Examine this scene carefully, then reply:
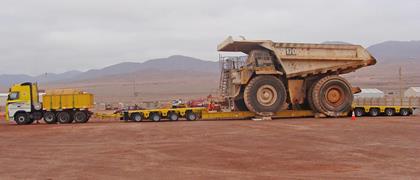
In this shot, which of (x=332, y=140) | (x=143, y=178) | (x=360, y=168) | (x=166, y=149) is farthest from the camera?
(x=332, y=140)

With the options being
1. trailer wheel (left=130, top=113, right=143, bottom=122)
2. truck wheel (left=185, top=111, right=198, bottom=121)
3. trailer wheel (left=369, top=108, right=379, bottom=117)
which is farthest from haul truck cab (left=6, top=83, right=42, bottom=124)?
trailer wheel (left=369, top=108, right=379, bottom=117)

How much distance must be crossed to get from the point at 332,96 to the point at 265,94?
409 cm

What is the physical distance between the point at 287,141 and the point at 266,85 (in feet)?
36.4

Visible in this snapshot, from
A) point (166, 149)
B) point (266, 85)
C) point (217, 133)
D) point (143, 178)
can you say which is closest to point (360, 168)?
point (143, 178)

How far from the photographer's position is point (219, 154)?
14.1 metres

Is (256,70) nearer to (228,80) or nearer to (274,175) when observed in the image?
(228,80)

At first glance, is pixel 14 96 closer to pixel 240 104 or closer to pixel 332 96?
pixel 240 104

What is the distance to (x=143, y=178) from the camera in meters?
10.7

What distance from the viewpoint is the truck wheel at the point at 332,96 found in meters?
28.3

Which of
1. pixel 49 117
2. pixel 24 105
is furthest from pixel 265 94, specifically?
pixel 24 105

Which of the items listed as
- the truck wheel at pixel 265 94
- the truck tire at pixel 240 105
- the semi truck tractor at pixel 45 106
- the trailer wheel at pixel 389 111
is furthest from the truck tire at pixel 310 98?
the semi truck tractor at pixel 45 106

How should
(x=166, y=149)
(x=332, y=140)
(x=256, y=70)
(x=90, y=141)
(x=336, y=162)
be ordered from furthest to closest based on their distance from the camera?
(x=256, y=70) → (x=90, y=141) → (x=332, y=140) → (x=166, y=149) → (x=336, y=162)

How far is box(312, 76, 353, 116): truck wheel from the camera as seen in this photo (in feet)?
93.0

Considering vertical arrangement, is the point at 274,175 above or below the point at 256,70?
below
